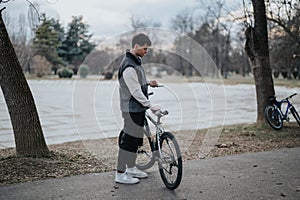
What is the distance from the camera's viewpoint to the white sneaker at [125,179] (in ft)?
15.4

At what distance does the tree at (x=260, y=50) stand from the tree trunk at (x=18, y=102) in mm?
5386

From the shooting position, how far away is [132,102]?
461 cm

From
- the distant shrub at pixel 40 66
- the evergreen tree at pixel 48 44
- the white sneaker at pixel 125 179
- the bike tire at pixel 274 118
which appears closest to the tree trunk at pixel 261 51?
the bike tire at pixel 274 118

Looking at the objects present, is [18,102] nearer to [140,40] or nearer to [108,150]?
[108,150]

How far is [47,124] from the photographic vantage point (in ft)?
38.3

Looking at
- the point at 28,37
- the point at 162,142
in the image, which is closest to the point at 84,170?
the point at 162,142

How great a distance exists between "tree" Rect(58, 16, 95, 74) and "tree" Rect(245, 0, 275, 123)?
2007 inches

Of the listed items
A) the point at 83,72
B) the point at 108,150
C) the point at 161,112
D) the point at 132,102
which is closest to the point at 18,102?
the point at 132,102

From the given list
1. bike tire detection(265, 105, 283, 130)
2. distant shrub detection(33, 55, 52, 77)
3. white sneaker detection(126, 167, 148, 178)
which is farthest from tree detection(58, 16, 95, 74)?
white sneaker detection(126, 167, 148, 178)

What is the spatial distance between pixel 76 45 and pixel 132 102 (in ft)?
188

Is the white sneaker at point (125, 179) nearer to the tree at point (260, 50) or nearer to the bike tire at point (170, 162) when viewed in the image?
the bike tire at point (170, 162)

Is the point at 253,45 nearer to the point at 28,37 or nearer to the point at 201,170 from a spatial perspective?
the point at 201,170

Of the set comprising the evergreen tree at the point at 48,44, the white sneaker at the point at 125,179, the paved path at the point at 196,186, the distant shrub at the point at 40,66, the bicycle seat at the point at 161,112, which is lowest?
the paved path at the point at 196,186

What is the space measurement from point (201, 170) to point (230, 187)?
875 millimetres
